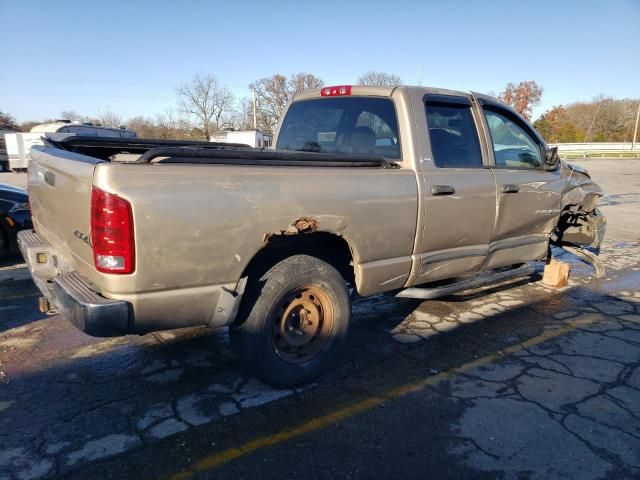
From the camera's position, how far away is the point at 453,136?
4039mm

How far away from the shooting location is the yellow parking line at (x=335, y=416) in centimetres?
244

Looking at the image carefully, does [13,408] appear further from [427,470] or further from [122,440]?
[427,470]

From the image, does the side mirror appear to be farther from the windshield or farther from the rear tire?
the rear tire

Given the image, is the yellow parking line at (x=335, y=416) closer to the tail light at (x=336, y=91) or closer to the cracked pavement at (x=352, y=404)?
the cracked pavement at (x=352, y=404)

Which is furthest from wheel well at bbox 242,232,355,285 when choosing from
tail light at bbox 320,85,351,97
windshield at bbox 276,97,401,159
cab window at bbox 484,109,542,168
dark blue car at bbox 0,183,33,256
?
dark blue car at bbox 0,183,33,256

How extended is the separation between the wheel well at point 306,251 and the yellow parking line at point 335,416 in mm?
962

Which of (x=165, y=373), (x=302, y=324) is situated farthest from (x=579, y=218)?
(x=165, y=373)

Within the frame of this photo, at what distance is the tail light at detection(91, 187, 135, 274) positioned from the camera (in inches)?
93.3

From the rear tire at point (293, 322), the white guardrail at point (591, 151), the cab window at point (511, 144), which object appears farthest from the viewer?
the white guardrail at point (591, 151)

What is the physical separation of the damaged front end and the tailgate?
15.6 ft

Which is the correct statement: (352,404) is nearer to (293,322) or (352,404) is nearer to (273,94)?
(293,322)

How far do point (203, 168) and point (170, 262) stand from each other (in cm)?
55

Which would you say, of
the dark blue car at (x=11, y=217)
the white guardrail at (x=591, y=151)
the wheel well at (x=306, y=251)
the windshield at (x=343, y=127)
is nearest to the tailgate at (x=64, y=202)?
the wheel well at (x=306, y=251)

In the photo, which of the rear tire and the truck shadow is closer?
the truck shadow
